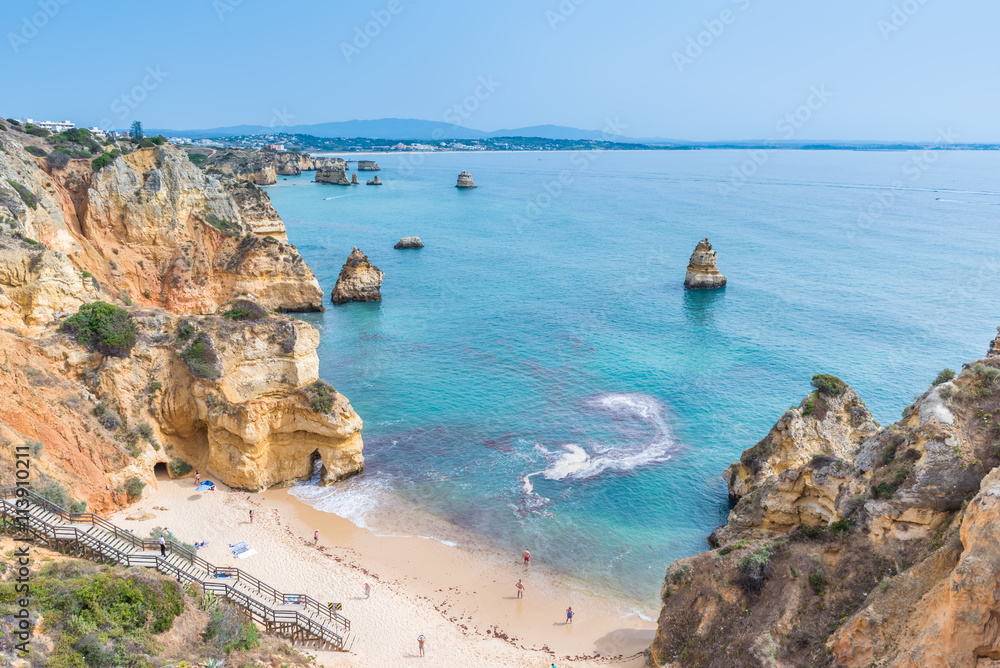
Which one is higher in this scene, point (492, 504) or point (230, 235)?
point (230, 235)

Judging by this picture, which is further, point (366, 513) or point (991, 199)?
point (991, 199)

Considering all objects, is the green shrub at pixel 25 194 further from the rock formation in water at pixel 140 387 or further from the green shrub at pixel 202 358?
the green shrub at pixel 202 358

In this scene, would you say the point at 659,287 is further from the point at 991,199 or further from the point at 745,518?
the point at 991,199

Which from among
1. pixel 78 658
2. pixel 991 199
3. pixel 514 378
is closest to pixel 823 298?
pixel 514 378

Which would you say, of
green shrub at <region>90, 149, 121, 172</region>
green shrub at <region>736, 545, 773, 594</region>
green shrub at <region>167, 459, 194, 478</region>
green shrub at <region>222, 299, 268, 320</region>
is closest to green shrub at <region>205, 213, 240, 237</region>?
green shrub at <region>90, 149, 121, 172</region>

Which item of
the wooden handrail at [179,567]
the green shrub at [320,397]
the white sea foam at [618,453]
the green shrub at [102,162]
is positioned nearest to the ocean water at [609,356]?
the white sea foam at [618,453]

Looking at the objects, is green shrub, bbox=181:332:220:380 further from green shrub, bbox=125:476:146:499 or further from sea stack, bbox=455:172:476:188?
sea stack, bbox=455:172:476:188
